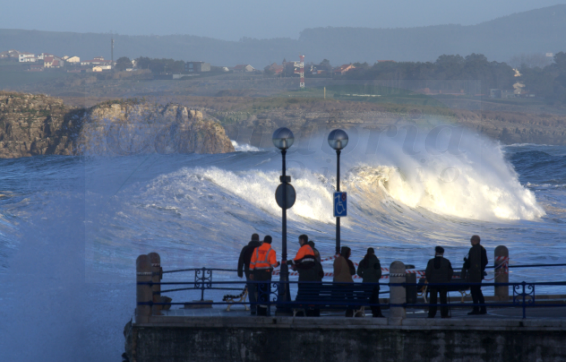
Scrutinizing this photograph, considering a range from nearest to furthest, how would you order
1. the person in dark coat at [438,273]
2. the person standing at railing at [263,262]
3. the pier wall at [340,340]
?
1. the pier wall at [340,340]
2. the person in dark coat at [438,273]
3. the person standing at railing at [263,262]

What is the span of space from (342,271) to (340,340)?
125 centimetres

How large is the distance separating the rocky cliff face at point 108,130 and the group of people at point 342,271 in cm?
6822

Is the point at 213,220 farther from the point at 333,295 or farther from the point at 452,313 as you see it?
the point at 333,295

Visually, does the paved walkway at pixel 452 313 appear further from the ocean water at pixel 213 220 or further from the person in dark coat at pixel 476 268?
the ocean water at pixel 213 220

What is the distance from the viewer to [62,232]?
23.4 m

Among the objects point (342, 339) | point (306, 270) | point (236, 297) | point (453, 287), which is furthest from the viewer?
point (236, 297)

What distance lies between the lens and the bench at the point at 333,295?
29.8ft

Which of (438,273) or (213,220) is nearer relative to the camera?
(438,273)

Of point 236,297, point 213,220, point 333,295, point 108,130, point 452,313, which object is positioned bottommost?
point 452,313

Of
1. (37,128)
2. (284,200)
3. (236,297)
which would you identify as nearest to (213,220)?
(236,297)

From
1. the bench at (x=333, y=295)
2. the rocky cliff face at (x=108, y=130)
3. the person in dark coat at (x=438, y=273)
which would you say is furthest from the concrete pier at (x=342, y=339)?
the rocky cliff face at (x=108, y=130)

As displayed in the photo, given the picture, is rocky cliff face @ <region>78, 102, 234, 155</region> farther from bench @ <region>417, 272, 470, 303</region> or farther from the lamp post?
bench @ <region>417, 272, 470, 303</region>

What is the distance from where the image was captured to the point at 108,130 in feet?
266

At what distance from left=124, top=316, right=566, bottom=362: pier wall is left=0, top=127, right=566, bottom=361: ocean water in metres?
3.56
